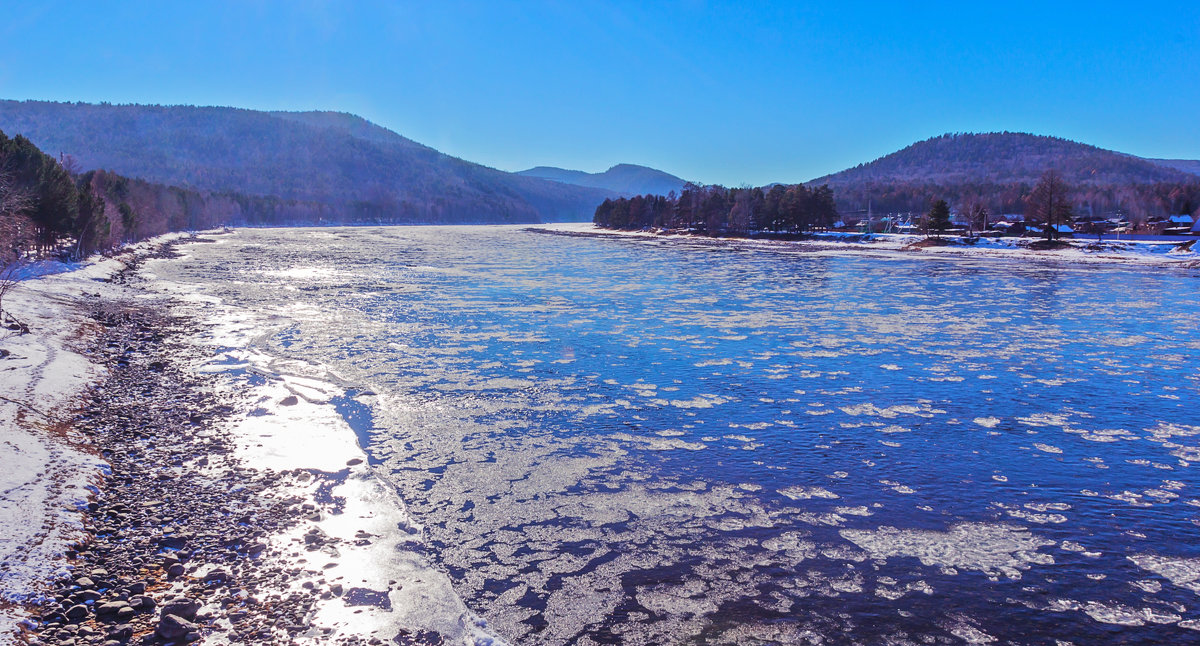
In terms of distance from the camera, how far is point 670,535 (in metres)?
9.45

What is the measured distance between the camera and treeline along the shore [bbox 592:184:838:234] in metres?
122

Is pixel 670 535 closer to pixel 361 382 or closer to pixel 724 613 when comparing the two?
pixel 724 613

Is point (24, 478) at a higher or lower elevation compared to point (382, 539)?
higher

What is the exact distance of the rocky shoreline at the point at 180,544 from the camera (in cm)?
687

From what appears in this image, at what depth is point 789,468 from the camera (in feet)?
39.1

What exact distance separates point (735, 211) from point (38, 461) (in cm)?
13469

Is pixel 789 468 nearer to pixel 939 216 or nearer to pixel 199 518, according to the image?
pixel 199 518

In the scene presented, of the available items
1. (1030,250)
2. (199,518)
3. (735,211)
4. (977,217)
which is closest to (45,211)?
(199,518)

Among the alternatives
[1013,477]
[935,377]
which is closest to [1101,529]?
[1013,477]

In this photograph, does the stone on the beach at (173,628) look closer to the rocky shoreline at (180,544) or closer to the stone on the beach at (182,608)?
the rocky shoreline at (180,544)

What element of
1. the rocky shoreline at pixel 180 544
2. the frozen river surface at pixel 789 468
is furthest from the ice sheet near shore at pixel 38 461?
the frozen river surface at pixel 789 468

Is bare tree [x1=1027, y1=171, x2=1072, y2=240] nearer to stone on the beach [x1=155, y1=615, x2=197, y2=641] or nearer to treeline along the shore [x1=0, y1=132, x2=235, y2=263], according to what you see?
treeline along the shore [x1=0, y1=132, x2=235, y2=263]

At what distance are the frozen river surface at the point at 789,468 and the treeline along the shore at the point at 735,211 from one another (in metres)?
96.6

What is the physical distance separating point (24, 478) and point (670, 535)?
953cm
